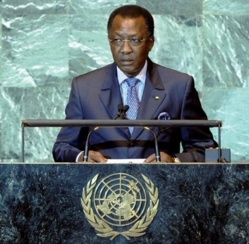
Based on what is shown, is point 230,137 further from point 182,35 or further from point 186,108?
point 186,108

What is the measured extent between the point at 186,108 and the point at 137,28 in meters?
0.50

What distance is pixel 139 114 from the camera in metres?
6.14

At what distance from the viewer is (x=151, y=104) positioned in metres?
6.20

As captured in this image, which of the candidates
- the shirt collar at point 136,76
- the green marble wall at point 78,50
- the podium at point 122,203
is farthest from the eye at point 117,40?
the green marble wall at point 78,50

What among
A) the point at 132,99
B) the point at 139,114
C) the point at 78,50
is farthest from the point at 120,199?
the point at 78,50

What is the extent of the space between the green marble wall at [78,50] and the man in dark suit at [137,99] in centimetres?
155

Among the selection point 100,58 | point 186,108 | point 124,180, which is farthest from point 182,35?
point 124,180

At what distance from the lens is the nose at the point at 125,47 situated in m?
6.14

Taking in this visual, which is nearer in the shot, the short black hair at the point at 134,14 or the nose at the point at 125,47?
the nose at the point at 125,47

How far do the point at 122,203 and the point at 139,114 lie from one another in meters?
1.22

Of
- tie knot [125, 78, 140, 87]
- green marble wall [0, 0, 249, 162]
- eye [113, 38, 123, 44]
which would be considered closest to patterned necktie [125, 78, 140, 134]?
tie knot [125, 78, 140, 87]

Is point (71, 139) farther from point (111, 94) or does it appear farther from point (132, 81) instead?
point (132, 81)

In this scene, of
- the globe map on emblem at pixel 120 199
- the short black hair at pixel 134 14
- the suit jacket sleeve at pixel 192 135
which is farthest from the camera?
the short black hair at pixel 134 14

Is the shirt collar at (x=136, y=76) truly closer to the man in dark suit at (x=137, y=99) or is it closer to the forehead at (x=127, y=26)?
the man in dark suit at (x=137, y=99)
